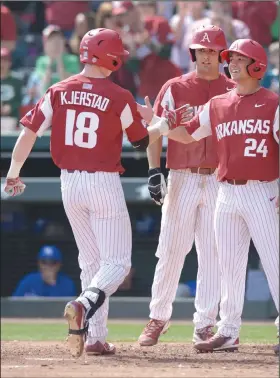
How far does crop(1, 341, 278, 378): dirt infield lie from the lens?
5492mm

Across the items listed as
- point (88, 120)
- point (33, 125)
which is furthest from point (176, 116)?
point (33, 125)

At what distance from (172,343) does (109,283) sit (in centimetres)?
150

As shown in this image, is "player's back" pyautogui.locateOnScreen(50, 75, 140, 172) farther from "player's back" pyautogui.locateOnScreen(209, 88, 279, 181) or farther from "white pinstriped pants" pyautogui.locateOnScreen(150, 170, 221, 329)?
"white pinstriped pants" pyautogui.locateOnScreen(150, 170, 221, 329)

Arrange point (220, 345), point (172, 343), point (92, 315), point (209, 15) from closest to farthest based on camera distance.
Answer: point (92, 315) < point (220, 345) < point (172, 343) < point (209, 15)

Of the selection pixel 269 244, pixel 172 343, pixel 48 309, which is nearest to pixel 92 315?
pixel 269 244

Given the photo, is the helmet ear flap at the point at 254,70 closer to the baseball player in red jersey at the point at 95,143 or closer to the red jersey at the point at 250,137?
the red jersey at the point at 250,137

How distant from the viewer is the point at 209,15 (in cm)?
1209

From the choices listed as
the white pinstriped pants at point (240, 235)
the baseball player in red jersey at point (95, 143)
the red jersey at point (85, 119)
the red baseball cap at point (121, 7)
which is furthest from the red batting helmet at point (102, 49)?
the red baseball cap at point (121, 7)

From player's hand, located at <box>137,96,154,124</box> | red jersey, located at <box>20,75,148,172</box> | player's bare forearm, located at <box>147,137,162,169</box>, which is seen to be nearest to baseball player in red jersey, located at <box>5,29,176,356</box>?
red jersey, located at <box>20,75,148,172</box>

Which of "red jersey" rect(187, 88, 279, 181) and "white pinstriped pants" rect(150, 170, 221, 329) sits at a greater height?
"red jersey" rect(187, 88, 279, 181)

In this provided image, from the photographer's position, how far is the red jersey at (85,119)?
618 centimetres

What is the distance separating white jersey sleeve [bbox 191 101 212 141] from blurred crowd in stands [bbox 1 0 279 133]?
14.9 feet

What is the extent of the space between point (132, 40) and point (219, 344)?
18.7 feet

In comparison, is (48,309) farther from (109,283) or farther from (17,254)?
(109,283)
